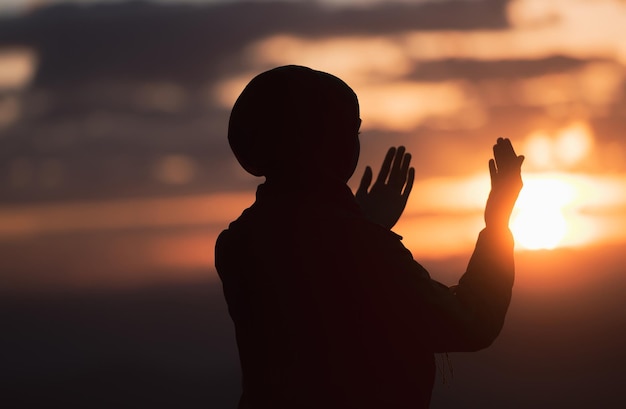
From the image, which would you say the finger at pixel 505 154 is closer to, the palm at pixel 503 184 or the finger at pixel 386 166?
the palm at pixel 503 184

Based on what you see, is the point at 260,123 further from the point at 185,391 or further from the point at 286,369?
the point at 185,391

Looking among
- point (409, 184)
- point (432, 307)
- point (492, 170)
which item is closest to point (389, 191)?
point (409, 184)

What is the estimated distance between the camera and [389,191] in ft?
16.3

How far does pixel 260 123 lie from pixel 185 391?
14203 centimetres

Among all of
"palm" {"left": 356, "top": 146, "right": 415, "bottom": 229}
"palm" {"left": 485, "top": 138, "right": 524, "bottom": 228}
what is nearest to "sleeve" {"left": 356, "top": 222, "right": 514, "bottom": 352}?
"palm" {"left": 485, "top": 138, "right": 524, "bottom": 228}

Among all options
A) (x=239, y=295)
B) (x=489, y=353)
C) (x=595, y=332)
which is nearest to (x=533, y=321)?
(x=595, y=332)

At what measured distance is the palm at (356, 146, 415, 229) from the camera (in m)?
4.92

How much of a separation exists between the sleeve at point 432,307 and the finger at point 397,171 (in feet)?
2.59

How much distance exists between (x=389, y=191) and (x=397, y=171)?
0.33 ft

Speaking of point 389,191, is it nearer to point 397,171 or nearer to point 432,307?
point 397,171

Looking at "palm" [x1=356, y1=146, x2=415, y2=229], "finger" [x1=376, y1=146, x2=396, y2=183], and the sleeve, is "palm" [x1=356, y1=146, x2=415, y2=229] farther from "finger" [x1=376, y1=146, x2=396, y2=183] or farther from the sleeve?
the sleeve

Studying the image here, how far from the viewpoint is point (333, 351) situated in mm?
4285

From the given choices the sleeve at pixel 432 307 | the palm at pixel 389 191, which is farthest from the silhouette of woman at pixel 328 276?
the palm at pixel 389 191

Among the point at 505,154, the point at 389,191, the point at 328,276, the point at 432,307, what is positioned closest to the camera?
the point at 432,307
